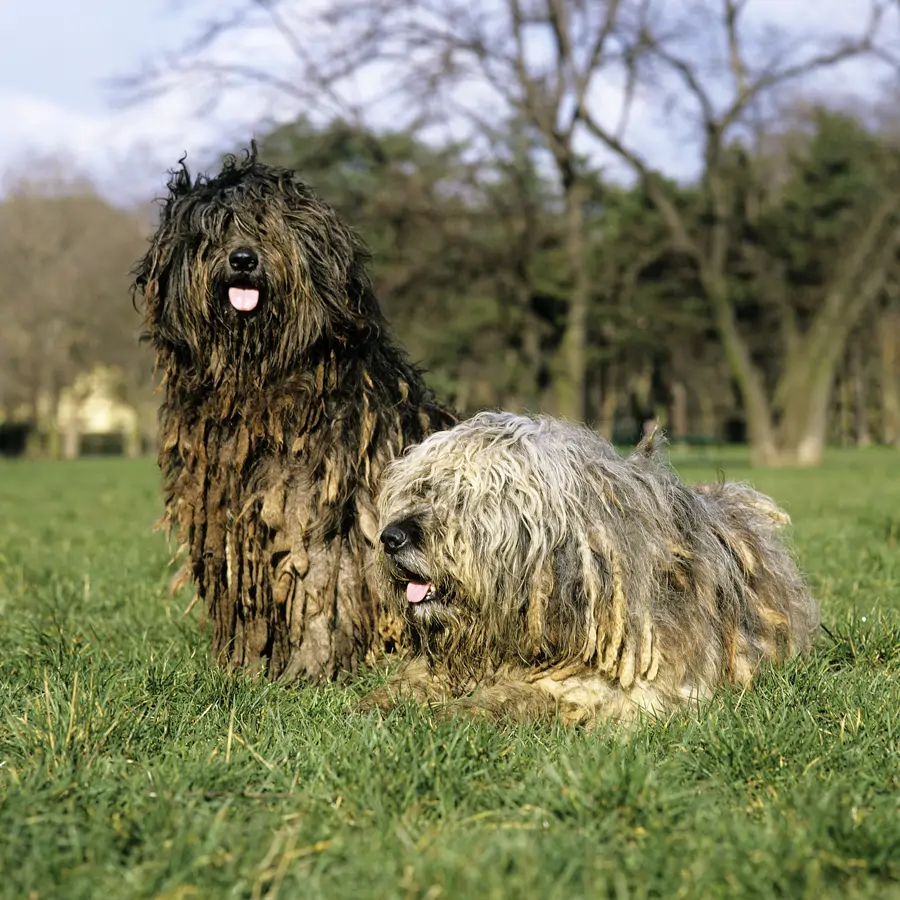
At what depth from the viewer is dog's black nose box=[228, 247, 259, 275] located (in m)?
4.31

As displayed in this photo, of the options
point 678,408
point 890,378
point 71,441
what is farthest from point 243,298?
point 71,441

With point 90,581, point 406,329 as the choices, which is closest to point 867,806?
point 90,581

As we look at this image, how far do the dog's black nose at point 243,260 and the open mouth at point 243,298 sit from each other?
0.23ft

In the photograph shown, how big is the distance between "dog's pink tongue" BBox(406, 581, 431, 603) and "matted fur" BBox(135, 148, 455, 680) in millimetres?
664

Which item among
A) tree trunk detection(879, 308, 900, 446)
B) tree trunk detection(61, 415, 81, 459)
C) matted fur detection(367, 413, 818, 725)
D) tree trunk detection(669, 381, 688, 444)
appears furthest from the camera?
tree trunk detection(61, 415, 81, 459)

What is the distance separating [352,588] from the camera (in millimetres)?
4629

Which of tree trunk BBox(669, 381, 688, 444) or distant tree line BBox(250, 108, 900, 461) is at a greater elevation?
distant tree line BBox(250, 108, 900, 461)

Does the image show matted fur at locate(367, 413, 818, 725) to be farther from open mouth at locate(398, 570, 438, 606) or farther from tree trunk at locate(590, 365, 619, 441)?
tree trunk at locate(590, 365, 619, 441)

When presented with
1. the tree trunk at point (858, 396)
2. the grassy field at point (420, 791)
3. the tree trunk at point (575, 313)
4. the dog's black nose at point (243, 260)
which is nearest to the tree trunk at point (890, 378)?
the tree trunk at point (858, 396)

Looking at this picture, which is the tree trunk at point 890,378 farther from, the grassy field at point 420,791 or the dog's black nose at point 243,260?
the grassy field at point 420,791

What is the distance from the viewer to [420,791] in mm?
3121

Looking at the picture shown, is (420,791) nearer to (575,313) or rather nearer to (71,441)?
(575,313)

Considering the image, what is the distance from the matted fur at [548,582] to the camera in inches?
150

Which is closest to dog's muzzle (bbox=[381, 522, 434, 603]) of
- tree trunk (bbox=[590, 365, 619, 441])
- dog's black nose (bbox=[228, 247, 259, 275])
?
dog's black nose (bbox=[228, 247, 259, 275])
